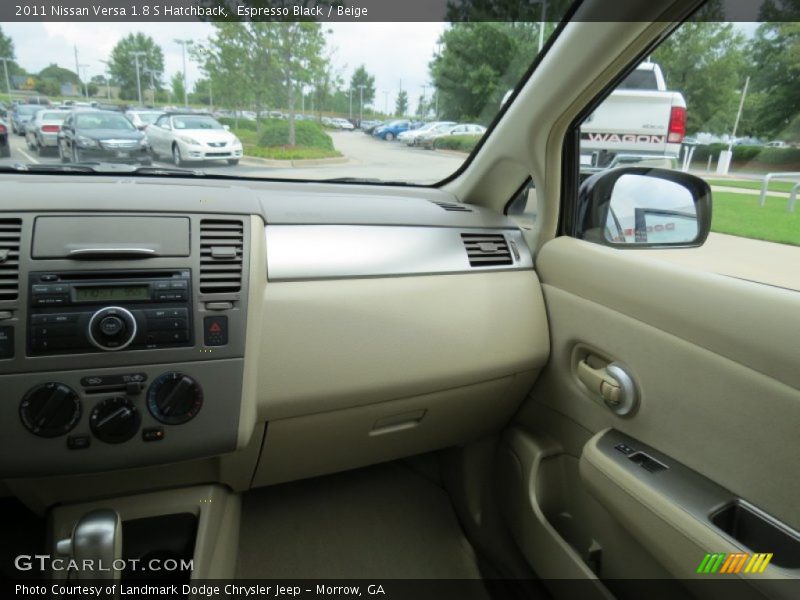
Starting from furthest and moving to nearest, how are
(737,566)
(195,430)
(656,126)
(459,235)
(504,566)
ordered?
(504,566)
(459,235)
(656,126)
(195,430)
(737,566)

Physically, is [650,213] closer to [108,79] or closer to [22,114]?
[108,79]

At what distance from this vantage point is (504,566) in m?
1.97

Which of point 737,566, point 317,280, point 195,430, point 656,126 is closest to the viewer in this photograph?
point 737,566

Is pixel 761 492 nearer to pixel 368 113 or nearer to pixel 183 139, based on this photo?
pixel 368 113

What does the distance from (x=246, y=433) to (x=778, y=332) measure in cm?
132

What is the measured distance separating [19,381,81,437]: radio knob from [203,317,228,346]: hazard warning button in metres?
0.33

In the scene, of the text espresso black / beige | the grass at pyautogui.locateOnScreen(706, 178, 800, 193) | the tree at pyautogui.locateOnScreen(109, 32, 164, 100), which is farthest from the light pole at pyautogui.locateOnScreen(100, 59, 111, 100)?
the grass at pyautogui.locateOnScreen(706, 178, 800, 193)

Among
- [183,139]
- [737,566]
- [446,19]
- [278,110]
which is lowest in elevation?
[737,566]

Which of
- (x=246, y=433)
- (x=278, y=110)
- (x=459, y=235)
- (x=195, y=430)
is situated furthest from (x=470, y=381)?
(x=278, y=110)

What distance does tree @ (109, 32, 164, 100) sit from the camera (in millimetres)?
1599

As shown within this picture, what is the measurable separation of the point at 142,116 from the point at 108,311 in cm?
86

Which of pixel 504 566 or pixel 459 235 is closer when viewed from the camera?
pixel 459 235

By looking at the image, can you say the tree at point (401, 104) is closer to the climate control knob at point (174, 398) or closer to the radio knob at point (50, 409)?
the climate control knob at point (174, 398)

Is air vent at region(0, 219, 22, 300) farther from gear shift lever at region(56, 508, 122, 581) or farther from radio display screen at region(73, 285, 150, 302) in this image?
gear shift lever at region(56, 508, 122, 581)
